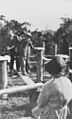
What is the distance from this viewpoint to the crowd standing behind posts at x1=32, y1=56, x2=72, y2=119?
3.02 metres

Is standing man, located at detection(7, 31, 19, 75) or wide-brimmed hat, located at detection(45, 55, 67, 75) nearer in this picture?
wide-brimmed hat, located at detection(45, 55, 67, 75)

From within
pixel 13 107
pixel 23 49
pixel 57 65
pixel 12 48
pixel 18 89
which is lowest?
pixel 13 107

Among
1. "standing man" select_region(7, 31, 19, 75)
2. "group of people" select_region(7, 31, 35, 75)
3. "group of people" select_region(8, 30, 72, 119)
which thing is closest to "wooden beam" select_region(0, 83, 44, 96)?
"group of people" select_region(8, 30, 72, 119)

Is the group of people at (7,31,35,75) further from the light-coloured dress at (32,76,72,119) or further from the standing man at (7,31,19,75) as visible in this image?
the light-coloured dress at (32,76,72,119)

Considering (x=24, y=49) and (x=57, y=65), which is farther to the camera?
(x=24, y=49)

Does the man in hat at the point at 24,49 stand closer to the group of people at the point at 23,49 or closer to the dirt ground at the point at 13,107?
the group of people at the point at 23,49

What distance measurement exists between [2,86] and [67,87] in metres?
3.37

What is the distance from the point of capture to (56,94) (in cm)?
303

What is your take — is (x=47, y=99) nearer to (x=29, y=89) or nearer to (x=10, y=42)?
(x=29, y=89)

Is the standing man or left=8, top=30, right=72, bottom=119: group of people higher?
left=8, top=30, right=72, bottom=119: group of people

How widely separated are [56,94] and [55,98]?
4cm

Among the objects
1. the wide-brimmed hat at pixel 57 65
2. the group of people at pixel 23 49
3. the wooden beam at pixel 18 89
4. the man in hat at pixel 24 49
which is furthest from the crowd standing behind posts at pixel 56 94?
the man in hat at pixel 24 49

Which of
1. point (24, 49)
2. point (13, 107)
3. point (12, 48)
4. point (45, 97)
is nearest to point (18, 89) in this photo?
point (45, 97)

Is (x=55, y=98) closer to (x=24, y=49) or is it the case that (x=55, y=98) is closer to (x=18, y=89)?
(x=18, y=89)
